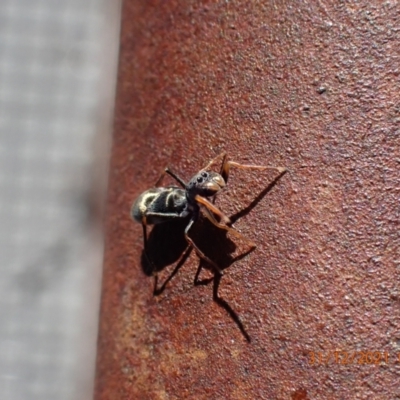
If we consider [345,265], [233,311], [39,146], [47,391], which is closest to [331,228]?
[345,265]

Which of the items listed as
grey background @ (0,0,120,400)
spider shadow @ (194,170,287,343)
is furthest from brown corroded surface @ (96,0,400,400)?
grey background @ (0,0,120,400)

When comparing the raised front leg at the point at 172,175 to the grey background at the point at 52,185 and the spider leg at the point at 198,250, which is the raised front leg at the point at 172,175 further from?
the grey background at the point at 52,185

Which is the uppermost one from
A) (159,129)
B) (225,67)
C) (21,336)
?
(225,67)

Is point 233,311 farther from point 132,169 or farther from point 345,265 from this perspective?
point 132,169

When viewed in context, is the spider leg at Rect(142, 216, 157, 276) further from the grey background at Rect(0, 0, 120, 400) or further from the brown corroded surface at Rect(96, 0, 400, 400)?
the grey background at Rect(0, 0, 120, 400)

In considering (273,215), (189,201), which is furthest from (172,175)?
(273,215)

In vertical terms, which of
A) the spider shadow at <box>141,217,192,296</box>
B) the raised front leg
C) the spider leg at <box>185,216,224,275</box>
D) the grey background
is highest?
the raised front leg
